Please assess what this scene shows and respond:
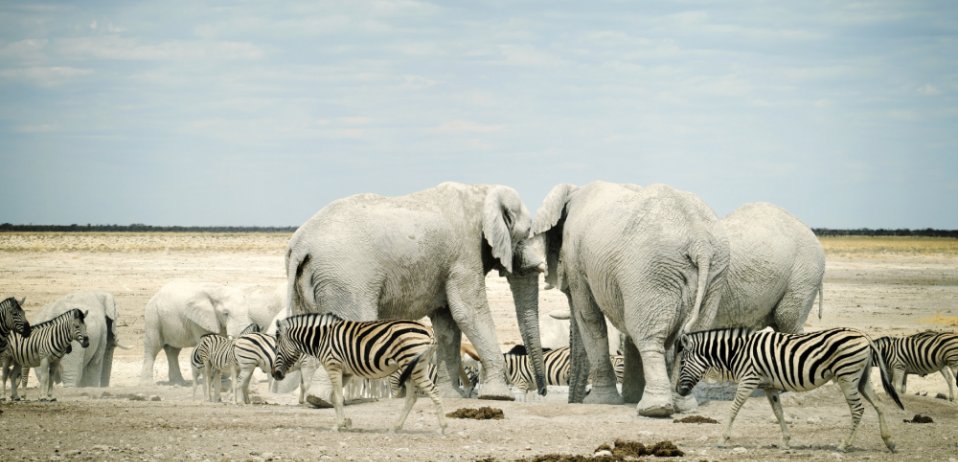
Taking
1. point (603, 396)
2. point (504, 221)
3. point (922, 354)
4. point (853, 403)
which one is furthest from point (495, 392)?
point (922, 354)

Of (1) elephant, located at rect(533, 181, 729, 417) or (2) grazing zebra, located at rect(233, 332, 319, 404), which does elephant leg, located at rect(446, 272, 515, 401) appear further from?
(2) grazing zebra, located at rect(233, 332, 319, 404)

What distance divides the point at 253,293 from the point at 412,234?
335 inches

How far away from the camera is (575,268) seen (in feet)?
47.4

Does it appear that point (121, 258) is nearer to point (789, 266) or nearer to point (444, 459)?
point (789, 266)

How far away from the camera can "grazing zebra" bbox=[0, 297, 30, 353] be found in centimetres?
1506

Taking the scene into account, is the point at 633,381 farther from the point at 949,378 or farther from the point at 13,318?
the point at 13,318

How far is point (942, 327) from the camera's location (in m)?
28.3

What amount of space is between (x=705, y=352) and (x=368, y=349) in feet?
9.92

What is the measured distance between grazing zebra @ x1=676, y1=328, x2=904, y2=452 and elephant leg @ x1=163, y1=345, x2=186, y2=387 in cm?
1263

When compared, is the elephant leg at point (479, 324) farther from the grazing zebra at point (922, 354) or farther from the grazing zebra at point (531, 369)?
the grazing zebra at point (922, 354)

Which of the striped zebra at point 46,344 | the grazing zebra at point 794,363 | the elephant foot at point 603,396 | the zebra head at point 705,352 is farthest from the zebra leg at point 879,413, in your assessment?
the striped zebra at point 46,344

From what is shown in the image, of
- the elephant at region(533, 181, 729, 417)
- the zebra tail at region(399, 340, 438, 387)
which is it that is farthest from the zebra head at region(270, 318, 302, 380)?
the elephant at region(533, 181, 729, 417)

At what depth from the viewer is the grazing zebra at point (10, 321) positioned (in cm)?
1506

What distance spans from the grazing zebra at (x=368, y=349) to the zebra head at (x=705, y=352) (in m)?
2.28
